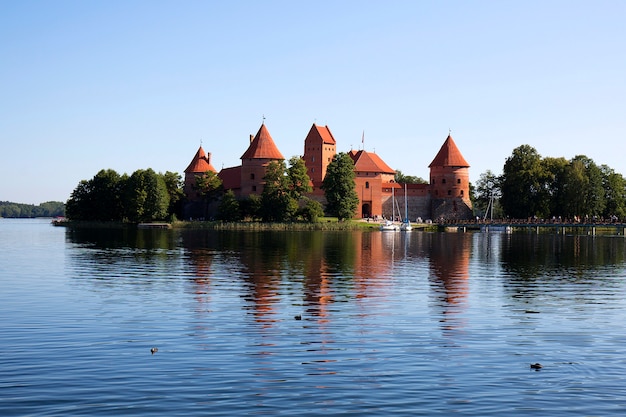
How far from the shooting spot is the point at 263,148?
9144cm

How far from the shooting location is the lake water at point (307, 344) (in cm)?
959

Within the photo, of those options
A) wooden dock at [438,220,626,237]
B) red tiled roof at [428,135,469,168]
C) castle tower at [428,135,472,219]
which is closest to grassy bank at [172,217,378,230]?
wooden dock at [438,220,626,237]

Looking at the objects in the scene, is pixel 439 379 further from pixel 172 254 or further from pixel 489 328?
pixel 172 254

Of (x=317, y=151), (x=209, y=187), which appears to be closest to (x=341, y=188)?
(x=317, y=151)

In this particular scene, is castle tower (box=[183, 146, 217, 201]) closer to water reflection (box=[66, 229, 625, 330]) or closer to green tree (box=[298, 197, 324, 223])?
green tree (box=[298, 197, 324, 223])

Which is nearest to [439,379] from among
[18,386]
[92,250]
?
[18,386]

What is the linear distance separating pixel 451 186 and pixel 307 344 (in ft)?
285

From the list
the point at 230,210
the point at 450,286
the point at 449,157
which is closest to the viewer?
the point at 450,286

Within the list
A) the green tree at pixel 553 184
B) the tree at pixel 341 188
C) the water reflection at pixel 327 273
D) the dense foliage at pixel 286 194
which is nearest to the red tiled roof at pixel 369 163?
the tree at pixel 341 188

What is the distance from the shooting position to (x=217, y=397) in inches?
380

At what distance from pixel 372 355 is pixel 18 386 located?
5398mm

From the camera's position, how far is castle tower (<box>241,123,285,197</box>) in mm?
90938

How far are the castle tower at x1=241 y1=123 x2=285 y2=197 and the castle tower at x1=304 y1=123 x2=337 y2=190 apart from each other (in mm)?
10664

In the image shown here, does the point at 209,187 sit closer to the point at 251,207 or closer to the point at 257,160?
the point at 257,160
